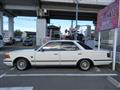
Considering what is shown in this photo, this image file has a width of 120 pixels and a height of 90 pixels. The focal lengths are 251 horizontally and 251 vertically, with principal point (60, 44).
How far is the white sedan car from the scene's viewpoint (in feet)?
41.8

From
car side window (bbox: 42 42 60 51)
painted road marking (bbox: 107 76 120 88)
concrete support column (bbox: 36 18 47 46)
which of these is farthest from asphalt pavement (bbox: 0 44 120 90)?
concrete support column (bbox: 36 18 47 46)

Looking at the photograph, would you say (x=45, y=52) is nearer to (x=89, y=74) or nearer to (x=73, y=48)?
(x=73, y=48)

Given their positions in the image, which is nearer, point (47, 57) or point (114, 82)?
point (114, 82)

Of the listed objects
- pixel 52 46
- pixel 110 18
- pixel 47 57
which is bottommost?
pixel 47 57

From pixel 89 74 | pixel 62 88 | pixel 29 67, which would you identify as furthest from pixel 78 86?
pixel 29 67

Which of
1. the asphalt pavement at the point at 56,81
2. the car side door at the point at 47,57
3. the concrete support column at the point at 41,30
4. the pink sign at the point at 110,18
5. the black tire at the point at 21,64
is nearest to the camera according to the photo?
the asphalt pavement at the point at 56,81

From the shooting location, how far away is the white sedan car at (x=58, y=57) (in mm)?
12742

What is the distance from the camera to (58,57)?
12.8 meters

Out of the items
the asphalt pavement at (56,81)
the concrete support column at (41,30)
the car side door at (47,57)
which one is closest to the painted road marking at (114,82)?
the asphalt pavement at (56,81)

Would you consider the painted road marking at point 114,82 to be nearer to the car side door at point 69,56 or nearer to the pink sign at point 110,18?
the car side door at point 69,56

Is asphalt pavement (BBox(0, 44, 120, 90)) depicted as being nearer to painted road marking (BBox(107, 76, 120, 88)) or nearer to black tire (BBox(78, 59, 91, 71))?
painted road marking (BBox(107, 76, 120, 88))

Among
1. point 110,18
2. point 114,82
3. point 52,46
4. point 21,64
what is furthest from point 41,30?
point 114,82

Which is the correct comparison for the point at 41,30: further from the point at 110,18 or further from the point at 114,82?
the point at 114,82

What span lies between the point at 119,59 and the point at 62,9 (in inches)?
1140
